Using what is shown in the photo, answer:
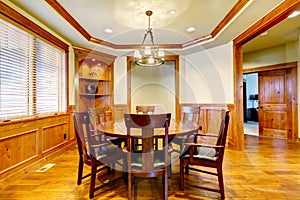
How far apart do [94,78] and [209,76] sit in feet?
9.93

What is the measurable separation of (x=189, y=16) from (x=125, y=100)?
2.95m

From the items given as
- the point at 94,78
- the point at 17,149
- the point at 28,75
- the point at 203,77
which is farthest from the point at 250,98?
the point at 17,149

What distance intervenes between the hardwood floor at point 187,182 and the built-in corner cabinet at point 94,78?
2.03 meters

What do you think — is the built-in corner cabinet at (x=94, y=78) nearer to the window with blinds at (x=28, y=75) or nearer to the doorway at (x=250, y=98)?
the window with blinds at (x=28, y=75)

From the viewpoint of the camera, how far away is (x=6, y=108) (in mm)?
2373

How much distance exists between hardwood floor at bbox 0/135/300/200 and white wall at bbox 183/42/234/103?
158 cm

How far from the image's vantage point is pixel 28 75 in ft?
9.30

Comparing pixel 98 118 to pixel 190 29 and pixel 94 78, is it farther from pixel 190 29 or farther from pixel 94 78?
pixel 190 29

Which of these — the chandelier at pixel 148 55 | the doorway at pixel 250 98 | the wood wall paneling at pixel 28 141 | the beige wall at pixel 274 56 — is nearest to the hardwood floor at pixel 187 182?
the wood wall paneling at pixel 28 141

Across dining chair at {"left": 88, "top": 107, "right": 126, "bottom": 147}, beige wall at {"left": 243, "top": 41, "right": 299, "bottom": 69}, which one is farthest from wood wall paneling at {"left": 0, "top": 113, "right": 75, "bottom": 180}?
beige wall at {"left": 243, "top": 41, "right": 299, "bottom": 69}

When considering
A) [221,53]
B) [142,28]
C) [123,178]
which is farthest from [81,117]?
[221,53]

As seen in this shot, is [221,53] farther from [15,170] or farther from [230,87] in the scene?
[15,170]

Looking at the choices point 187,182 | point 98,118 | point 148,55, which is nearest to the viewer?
point 187,182

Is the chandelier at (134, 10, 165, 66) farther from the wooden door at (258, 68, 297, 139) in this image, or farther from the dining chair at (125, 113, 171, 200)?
the wooden door at (258, 68, 297, 139)
